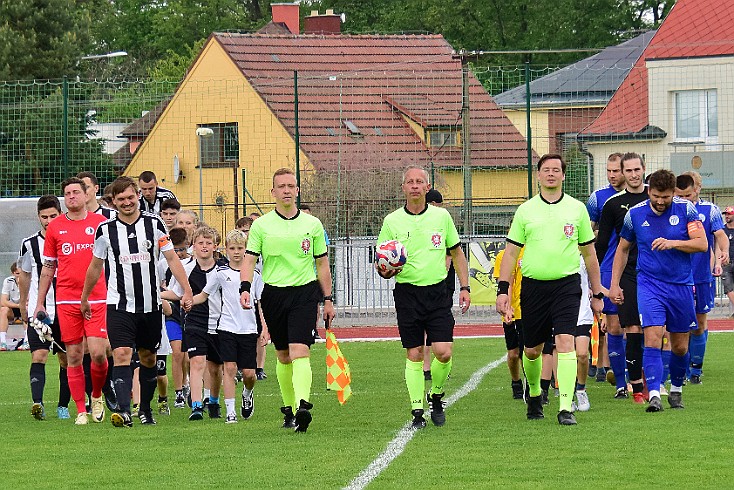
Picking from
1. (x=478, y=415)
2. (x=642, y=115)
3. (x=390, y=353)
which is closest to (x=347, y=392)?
(x=478, y=415)

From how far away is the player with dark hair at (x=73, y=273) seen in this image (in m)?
12.8

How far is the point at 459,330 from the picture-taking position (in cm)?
2533

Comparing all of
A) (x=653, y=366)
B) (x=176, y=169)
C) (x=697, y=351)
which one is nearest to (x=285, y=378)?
(x=653, y=366)

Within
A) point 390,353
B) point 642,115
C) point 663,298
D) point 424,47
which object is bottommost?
point 390,353

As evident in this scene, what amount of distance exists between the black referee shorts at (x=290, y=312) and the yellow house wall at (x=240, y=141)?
14724mm

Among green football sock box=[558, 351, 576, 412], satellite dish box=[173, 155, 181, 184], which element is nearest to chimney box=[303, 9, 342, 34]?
satellite dish box=[173, 155, 181, 184]

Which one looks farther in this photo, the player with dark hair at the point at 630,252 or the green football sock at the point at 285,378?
the player with dark hair at the point at 630,252

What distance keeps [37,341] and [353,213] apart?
12.9 metres

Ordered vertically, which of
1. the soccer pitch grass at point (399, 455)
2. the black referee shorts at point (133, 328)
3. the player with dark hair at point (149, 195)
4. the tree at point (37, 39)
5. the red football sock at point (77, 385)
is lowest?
the soccer pitch grass at point (399, 455)

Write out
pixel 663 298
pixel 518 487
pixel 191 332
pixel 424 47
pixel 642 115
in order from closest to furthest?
pixel 518 487
pixel 663 298
pixel 191 332
pixel 642 115
pixel 424 47

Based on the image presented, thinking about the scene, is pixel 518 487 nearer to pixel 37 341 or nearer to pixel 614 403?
pixel 614 403

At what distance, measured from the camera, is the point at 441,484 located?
874 centimetres

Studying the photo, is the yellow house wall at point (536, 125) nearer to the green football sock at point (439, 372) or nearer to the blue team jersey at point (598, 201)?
the blue team jersey at point (598, 201)

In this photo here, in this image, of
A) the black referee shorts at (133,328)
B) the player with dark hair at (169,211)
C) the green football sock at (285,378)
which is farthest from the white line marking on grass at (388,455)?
the player with dark hair at (169,211)
